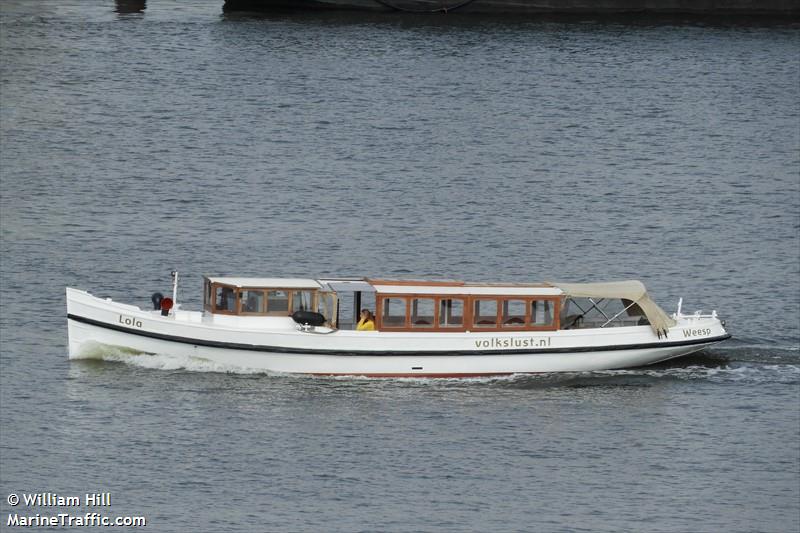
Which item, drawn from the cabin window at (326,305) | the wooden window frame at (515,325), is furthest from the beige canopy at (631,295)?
the cabin window at (326,305)

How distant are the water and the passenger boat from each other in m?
0.79

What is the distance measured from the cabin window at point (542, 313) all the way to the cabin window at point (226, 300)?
10963 millimetres

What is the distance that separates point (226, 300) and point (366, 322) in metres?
5.14

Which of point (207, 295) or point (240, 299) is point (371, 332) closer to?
point (240, 299)

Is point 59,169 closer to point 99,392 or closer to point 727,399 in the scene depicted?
point 99,392

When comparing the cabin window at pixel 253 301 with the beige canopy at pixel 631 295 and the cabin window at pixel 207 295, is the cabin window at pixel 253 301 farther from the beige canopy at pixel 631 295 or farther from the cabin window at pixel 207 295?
the beige canopy at pixel 631 295

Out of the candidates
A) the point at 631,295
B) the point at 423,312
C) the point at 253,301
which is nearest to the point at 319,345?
the point at 253,301

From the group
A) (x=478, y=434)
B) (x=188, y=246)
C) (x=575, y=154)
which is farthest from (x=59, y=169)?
(x=478, y=434)

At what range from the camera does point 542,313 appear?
6712cm

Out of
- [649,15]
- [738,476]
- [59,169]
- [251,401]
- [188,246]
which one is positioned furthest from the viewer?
[649,15]

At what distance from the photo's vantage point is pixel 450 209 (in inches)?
3625

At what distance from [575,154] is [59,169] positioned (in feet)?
96.5

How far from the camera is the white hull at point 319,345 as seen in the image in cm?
6500

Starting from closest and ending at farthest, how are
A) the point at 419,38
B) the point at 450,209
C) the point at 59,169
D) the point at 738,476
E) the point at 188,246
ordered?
the point at 738,476 → the point at 188,246 → the point at 450,209 → the point at 59,169 → the point at 419,38
